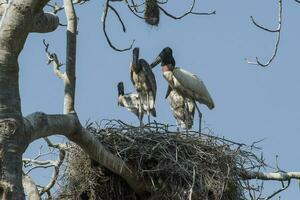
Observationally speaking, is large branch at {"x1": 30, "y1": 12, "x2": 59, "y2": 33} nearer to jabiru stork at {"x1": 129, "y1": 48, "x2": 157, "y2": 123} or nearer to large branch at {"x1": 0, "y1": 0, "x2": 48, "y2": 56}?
large branch at {"x1": 0, "y1": 0, "x2": 48, "y2": 56}

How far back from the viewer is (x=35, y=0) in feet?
14.8

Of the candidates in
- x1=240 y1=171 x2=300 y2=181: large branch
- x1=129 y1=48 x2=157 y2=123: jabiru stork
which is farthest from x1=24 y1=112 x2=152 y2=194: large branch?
x1=129 y1=48 x2=157 y2=123: jabiru stork

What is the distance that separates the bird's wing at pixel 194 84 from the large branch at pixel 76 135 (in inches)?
169

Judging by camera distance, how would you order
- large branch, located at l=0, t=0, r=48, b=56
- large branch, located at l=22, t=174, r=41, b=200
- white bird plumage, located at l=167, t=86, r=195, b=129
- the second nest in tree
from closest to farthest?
large branch, located at l=0, t=0, r=48, b=56 < large branch, located at l=22, t=174, r=41, b=200 < the second nest in tree < white bird plumage, located at l=167, t=86, r=195, b=129

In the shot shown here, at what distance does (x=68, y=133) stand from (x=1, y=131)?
3.50 ft

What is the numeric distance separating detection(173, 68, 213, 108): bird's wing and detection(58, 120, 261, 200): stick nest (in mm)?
3850

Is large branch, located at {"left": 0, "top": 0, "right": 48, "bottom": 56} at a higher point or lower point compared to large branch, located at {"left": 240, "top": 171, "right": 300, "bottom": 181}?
higher

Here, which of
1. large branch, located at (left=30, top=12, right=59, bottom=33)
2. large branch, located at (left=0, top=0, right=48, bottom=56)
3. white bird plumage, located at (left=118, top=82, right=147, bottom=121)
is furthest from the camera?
white bird plumage, located at (left=118, top=82, right=147, bottom=121)

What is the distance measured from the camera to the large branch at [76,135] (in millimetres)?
4777

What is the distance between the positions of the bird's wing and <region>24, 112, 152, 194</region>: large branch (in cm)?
429

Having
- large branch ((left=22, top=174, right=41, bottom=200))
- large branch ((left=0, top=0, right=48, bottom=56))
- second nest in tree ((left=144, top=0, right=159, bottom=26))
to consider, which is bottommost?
large branch ((left=22, top=174, right=41, bottom=200))

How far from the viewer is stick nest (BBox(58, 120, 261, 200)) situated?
7277 mm

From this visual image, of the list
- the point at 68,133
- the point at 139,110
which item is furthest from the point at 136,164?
the point at 139,110

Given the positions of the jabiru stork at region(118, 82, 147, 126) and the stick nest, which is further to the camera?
the jabiru stork at region(118, 82, 147, 126)
